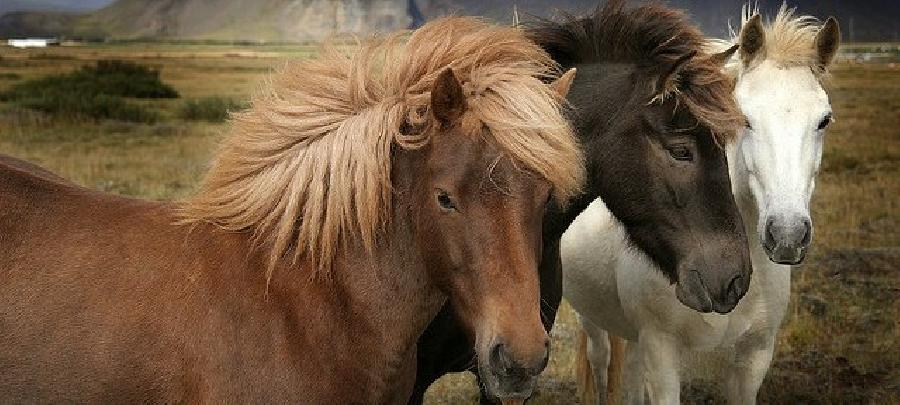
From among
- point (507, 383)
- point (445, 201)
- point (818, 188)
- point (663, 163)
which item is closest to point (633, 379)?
point (663, 163)

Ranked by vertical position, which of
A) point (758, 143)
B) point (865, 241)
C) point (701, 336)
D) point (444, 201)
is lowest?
point (865, 241)

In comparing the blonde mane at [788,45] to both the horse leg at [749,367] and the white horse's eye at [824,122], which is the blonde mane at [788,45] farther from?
Result: the horse leg at [749,367]

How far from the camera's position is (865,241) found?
11.7 meters

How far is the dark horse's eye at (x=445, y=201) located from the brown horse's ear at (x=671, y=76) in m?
1.45

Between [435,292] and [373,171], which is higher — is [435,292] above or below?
below

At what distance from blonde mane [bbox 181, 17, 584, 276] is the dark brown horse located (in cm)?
83

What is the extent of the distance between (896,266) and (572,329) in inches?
167

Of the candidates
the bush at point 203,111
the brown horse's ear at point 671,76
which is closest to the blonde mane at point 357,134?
the brown horse's ear at point 671,76

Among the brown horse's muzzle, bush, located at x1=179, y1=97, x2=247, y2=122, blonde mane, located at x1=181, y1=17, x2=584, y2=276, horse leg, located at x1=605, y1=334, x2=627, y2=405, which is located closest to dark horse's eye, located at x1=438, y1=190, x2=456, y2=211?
blonde mane, located at x1=181, y1=17, x2=584, y2=276

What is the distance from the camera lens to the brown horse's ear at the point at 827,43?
14.2 feet

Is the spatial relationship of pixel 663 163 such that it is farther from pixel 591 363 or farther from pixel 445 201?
pixel 591 363

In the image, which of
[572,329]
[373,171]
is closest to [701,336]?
[373,171]

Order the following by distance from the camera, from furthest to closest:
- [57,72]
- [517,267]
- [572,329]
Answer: [57,72] < [572,329] < [517,267]

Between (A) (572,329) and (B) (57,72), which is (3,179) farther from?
(B) (57,72)
